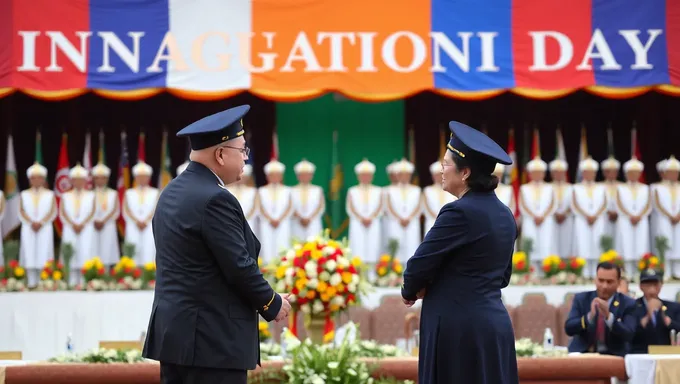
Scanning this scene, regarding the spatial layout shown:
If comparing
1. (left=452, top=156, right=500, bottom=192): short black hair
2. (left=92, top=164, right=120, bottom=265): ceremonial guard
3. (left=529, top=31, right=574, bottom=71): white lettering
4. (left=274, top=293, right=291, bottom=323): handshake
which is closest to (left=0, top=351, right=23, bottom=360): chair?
(left=274, top=293, right=291, bottom=323): handshake

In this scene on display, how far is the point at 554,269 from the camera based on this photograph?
13.5 m

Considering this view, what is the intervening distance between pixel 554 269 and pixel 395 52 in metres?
3.45

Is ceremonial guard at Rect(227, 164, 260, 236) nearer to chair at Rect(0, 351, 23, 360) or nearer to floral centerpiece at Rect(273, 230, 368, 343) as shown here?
chair at Rect(0, 351, 23, 360)

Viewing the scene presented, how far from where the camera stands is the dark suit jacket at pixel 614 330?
677cm

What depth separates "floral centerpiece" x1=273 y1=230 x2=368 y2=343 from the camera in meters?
5.97

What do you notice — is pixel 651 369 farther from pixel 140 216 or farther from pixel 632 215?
pixel 140 216

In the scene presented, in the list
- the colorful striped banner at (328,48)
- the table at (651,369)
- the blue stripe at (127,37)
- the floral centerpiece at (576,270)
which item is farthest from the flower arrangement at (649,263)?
the table at (651,369)

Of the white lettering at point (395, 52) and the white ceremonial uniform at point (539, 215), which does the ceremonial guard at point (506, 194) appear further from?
the white lettering at point (395, 52)

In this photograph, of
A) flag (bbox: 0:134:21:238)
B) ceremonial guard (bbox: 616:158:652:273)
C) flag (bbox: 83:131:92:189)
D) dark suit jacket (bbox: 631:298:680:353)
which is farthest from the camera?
flag (bbox: 83:131:92:189)

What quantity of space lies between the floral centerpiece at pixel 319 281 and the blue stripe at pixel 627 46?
823 cm

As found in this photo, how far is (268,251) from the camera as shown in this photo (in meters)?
14.4

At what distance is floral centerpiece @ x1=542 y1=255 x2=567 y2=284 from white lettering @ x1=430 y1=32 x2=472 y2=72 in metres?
2.67

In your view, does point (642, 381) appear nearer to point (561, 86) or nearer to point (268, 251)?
point (561, 86)

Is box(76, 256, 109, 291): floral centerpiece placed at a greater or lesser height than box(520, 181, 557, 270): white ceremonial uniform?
lesser
